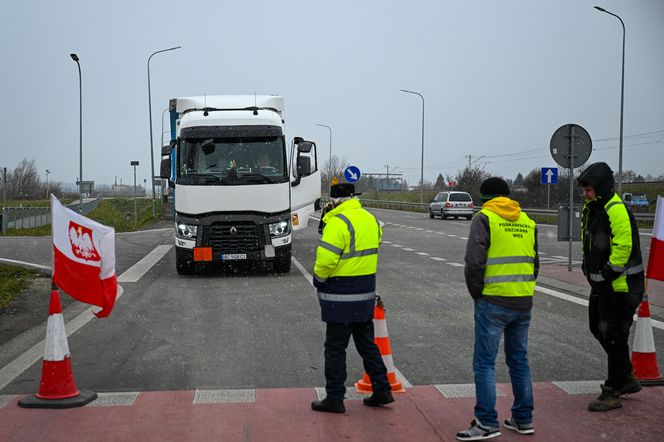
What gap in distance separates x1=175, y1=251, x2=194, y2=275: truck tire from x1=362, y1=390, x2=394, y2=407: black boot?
9.12m

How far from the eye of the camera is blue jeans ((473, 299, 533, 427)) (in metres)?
4.95

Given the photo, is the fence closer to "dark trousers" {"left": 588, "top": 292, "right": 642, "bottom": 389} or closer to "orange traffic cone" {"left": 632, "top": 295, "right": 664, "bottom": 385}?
"orange traffic cone" {"left": 632, "top": 295, "right": 664, "bottom": 385}

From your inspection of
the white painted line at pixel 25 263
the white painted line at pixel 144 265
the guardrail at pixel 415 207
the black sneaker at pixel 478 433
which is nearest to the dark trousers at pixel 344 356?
the black sneaker at pixel 478 433

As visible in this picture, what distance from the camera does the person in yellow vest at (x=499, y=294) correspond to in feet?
16.4

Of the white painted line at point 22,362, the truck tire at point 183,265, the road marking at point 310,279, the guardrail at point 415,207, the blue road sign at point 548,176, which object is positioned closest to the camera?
the road marking at point 310,279

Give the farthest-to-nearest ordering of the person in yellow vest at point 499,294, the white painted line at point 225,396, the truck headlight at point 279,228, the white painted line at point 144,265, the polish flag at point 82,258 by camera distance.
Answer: the white painted line at point 144,265, the truck headlight at point 279,228, the polish flag at point 82,258, the white painted line at point 225,396, the person in yellow vest at point 499,294

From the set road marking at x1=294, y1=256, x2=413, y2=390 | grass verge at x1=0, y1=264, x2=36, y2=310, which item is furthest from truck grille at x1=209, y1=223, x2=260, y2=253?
grass verge at x1=0, y1=264, x2=36, y2=310

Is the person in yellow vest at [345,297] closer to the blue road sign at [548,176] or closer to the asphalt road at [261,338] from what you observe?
the asphalt road at [261,338]

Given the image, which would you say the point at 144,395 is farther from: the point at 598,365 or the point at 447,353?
the point at 598,365

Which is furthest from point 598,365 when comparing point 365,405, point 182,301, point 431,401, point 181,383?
point 182,301

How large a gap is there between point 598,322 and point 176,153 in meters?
10.6

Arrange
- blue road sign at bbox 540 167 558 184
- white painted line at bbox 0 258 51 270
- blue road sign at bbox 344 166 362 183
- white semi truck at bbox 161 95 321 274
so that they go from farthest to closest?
blue road sign at bbox 344 166 362 183 → blue road sign at bbox 540 167 558 184 → white painted line at bbox 0 258 51 270 → white semi truck at bbox 161 95 321 274

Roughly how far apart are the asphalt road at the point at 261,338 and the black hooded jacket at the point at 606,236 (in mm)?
1323

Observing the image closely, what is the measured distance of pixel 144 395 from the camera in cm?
603
